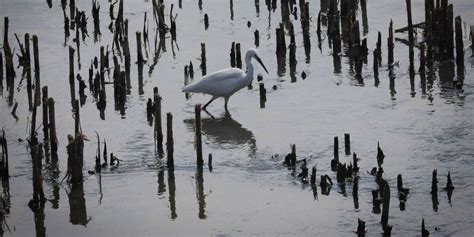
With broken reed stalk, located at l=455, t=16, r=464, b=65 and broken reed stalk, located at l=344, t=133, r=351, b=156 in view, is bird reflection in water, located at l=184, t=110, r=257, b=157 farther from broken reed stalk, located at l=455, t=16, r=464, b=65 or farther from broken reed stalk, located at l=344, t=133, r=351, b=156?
broken reed stalk, located at l=455, t=16, r=464, b=65

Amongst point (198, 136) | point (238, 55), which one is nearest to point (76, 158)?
point (198, 136)

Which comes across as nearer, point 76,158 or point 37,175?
point 37,175

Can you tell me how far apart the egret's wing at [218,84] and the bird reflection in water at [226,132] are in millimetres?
354

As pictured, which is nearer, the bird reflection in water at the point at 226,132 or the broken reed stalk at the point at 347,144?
the broken reed stalk at the point at 347,144

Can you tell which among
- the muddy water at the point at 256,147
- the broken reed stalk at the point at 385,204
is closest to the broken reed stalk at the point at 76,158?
the muddy water at the point at 256,147

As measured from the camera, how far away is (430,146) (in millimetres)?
11680

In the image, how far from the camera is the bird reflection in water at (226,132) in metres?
12.4

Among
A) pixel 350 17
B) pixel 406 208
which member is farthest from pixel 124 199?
pixel 350 17

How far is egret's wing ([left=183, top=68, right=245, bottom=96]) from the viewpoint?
A: 1365 cm

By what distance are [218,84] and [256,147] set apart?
1805 millimetres

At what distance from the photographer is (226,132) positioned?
42.7ft

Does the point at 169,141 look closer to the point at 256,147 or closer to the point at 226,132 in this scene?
the point at 256,147

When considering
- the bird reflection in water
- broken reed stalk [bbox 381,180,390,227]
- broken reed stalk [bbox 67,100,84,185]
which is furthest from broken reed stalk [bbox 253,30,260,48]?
broken reed stalk [bbox 381,180,390,227]

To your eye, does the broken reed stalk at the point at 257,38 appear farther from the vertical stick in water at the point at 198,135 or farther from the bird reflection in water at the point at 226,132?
the vertical stick in water at the point at 198,135
